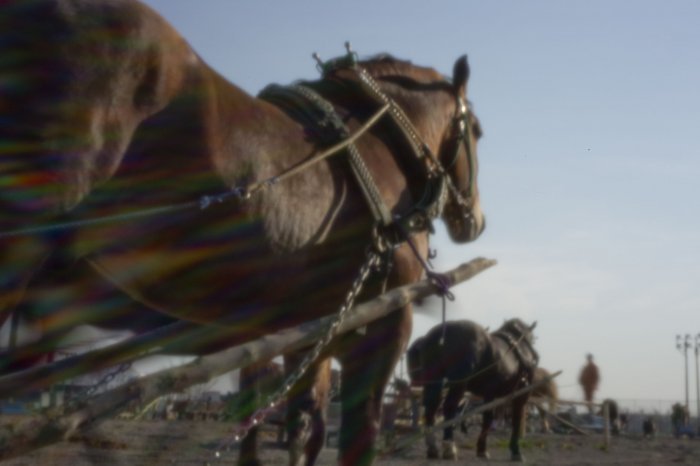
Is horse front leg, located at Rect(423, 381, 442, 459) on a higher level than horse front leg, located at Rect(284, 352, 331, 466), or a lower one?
higher

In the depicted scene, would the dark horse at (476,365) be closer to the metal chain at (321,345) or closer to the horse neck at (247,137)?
the metal chain at (321,345)

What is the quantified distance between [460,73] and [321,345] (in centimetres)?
302

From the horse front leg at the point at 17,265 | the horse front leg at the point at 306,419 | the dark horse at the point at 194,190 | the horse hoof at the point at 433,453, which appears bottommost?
the horse hoof at the point at 433,453

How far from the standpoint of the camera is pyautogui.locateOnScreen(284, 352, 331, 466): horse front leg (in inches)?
262

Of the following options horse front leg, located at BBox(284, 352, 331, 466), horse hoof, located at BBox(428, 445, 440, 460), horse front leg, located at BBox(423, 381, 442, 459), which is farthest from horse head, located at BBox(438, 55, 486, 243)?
horse front leg, located at BBox(423, 381, 442, 459)

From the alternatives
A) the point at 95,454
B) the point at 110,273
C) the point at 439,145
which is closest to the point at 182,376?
the point at 110,273

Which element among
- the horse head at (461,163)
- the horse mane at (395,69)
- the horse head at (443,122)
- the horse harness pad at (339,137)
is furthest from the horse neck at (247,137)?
the horse head at (461,163)

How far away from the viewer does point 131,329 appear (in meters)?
5.11

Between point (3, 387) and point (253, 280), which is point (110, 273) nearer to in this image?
point (253, 280)

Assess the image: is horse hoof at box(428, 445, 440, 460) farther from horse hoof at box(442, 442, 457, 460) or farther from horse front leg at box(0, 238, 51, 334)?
horse front leg at box(0, 238, 51, 334)

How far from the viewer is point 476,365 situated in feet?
64.6

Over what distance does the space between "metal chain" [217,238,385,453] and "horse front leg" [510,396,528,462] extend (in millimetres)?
12502

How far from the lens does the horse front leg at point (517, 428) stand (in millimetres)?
17953

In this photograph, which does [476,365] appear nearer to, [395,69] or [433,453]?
[433,453]
